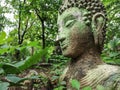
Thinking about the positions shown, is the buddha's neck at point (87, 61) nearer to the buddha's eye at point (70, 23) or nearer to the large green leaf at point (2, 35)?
the buddha's eye at point (70, 23)

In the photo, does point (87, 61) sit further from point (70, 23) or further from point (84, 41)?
point (70, 23)

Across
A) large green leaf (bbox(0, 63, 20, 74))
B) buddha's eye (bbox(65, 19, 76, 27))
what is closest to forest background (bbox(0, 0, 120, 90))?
large green leaf (bbox(0, 63, 20, 74))

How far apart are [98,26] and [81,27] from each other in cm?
17

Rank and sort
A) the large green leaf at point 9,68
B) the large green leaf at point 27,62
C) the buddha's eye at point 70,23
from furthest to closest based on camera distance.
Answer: the buddha's eye at point 70,23, the large green leaf at point 27,62, the large green leaf at point 9,68

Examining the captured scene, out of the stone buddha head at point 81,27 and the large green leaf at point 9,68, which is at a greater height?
the stone buddha head at point 81,27

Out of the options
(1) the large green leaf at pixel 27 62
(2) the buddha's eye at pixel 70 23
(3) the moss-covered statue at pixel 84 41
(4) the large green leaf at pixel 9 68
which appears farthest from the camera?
(2) the buddha's eye at pixel 70 23

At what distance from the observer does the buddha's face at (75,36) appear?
7.68 feet

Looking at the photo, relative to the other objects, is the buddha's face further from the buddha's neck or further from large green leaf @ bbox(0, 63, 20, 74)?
large green leaf @ bbox(0, 63, 20, 74)

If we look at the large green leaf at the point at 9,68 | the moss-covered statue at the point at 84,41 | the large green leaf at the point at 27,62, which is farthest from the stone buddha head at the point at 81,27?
the large green leaf at the point at 9,68

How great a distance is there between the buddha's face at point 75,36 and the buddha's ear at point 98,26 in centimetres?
4

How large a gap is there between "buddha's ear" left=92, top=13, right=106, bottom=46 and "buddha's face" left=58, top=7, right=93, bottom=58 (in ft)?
0.14

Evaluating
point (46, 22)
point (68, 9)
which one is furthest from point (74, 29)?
point (46, 22)

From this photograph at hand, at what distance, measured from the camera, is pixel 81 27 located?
7.79ft

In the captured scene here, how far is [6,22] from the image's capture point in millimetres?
9703
